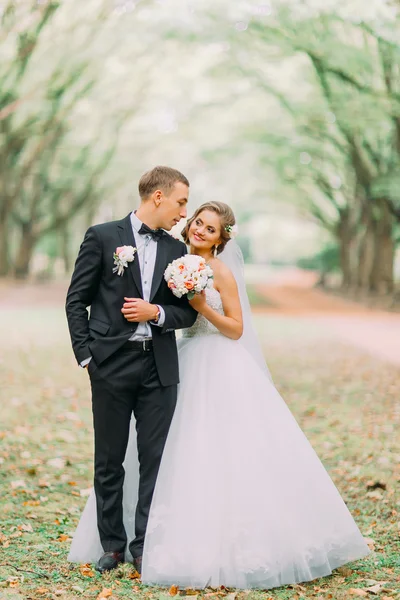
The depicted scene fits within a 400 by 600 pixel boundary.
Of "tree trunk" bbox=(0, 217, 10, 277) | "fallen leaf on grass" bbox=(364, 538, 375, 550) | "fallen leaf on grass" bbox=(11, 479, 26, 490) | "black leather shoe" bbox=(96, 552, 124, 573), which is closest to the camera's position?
"black leather shoe" bbox=(96, 552, 124, 573)

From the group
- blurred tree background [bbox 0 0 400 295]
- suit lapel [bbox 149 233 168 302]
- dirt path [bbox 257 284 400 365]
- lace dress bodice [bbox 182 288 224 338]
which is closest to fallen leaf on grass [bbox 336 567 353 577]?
lace dress bodice [bbox 182 288 224 338]

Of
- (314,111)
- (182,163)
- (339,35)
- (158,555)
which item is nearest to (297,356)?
(339,35)

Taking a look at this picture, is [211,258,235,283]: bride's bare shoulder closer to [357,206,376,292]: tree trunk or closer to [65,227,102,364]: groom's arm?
[65,227,102,364]: groom's arm

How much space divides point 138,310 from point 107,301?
0.75 ft

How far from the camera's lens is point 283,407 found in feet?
15.1

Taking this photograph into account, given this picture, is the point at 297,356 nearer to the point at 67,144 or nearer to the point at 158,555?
the point at 158,555

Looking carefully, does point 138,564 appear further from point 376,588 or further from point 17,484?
point 17,484

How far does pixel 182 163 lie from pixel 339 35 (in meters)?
22.0

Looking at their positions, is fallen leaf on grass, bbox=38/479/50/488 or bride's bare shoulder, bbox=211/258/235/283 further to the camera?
fallen leaf on grass, bbox=38/479/50/488

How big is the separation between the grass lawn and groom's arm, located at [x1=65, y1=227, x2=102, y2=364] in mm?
1308

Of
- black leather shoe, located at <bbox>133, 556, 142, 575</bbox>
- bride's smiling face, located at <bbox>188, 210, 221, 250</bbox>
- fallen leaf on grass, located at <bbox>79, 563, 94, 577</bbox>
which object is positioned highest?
bride's smiling face, located at <bbox>188, 210, 221, 250</bbox>

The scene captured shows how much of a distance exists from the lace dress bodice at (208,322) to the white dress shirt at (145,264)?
0.43 metres

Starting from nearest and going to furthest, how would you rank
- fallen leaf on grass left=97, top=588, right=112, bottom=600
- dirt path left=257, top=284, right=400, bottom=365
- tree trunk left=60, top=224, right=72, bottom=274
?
fallen leaf on grass left=97, top=588, right=112, bottom=600 < dirt path left=257, top=284, right=400, bottom=365 < tree trunk left=60, top=224, right=72, bottom=274

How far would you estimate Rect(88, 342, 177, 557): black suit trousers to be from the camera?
4.26 meters
